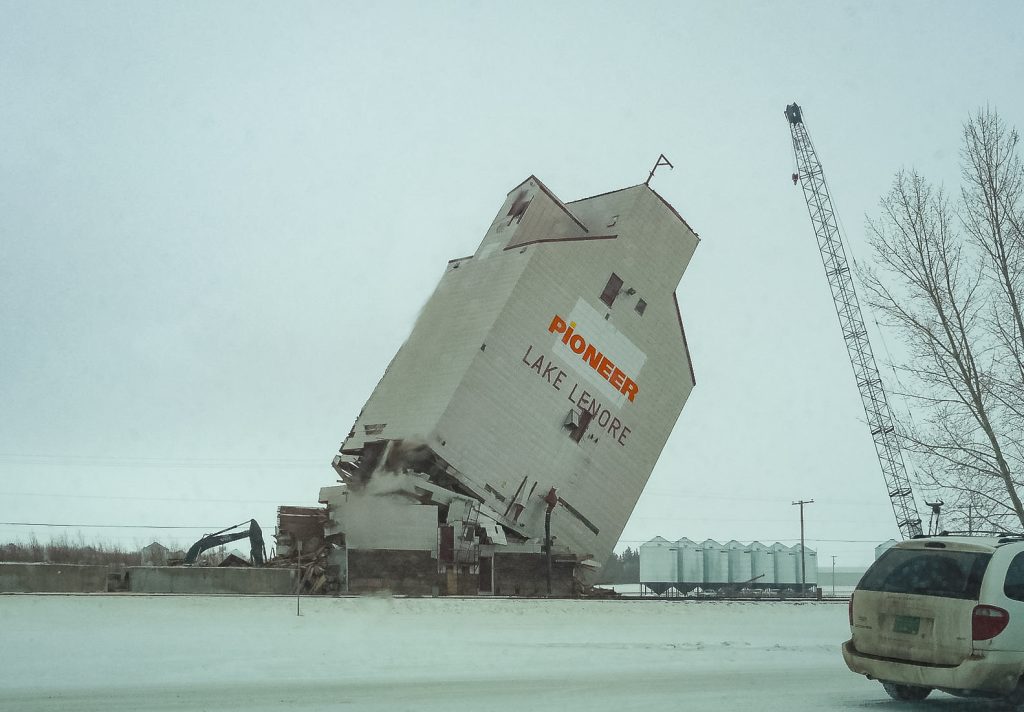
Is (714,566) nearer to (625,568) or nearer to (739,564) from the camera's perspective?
(739,564)

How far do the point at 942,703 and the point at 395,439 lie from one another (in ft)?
72.0

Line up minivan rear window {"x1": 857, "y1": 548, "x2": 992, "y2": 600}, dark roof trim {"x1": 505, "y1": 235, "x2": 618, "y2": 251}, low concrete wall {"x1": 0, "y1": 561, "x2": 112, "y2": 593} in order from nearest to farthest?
minivan rear window {"x1": 857, "y1": 548, "x2": 992, "y2": 600} → low concrete wall {"x1": 0, "y1": 561, "x2": 112, "y2": 593} → dark roof trim {"x1": 505, "y1": 235, "x2": 618, "y2": 251}

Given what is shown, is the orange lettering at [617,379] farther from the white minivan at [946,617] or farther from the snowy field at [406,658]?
the white minivan at [946,617]

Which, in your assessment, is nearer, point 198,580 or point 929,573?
point 929,573

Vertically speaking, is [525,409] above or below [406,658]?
above

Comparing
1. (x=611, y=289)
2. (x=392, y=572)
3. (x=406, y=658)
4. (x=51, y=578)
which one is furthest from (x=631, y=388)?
(x=406, y=658)

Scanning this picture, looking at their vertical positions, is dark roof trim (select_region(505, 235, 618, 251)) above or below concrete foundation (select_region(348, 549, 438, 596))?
above

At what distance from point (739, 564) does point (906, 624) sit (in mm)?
42446

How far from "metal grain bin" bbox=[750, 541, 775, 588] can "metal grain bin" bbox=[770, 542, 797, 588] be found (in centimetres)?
23

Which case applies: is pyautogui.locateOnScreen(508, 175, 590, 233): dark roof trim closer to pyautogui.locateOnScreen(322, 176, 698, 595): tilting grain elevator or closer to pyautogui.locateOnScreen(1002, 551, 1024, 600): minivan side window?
pyautogui.locateOnScreen(322, 176, 698, 595): tilting grain elevator

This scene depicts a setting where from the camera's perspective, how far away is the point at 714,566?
50.9 metres

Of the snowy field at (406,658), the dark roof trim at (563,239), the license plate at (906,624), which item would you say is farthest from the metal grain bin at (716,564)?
the license plate at (906,624)

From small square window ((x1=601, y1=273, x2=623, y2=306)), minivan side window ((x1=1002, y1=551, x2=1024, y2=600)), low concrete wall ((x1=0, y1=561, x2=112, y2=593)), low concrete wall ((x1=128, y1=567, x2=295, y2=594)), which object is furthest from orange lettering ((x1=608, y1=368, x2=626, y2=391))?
minivan side window ((x1=1002, y1=551, x2=1024, y2=600))

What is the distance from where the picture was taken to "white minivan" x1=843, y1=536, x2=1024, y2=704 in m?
9.30
